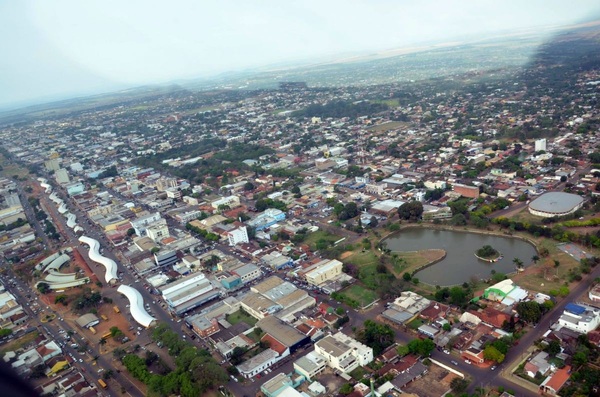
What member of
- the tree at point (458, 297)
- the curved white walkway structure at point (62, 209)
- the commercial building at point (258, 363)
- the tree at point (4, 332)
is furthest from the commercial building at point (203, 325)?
the curved white walkway structure at point (62, 209)

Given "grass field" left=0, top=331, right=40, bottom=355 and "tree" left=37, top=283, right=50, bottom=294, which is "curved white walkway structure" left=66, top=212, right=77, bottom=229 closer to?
"tree" left=37, top=283, right=50, bottom=294

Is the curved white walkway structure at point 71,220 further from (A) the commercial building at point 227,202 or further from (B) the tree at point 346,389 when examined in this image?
(B) the tree at point 346,389

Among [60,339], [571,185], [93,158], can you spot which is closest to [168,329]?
[60,339]

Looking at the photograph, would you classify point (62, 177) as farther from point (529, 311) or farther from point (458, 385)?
point (529, 311)

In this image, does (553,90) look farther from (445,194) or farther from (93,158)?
(93,158)

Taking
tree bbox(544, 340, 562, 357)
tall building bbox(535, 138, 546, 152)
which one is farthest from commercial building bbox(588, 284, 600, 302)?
tall building bbox(535, 138, 546, 152)
